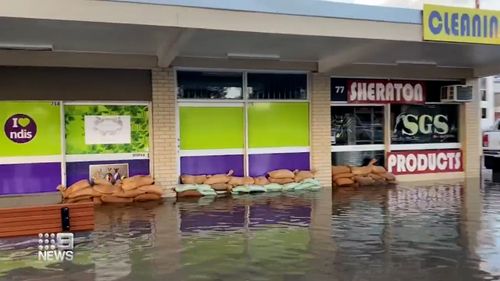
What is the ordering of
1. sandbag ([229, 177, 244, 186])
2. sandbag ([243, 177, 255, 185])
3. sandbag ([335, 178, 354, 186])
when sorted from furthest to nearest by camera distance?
sandbag ([335, 178, 354, 186]) → sandbag ([243, 177, 255, 185]) → sandbag ([229, 177, 244, 186])

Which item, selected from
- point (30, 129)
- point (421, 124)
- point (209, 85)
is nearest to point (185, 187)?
point (209, 85)

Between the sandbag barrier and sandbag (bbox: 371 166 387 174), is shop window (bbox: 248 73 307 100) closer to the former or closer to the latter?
the sandbag barrier

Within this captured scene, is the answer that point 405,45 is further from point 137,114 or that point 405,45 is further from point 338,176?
point 137,114

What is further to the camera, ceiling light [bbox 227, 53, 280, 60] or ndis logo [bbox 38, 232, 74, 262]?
ceiling light [bbox 227, 53, 280, 60]

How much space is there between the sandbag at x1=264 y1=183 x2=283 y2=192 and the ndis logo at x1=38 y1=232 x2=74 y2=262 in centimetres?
567

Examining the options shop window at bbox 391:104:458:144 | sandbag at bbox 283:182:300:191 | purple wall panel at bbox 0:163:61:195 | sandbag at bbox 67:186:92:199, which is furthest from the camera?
shop window at bbox 391:104:458:144

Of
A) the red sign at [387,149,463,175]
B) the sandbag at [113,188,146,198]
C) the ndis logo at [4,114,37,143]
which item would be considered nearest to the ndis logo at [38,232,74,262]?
the sandbag at [113,188,146,198]

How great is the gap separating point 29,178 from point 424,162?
940 cm

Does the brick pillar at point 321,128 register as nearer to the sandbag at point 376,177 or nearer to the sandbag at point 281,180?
the sandbag at point 281,180

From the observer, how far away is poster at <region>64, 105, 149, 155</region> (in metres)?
10.6

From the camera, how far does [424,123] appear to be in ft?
45.4

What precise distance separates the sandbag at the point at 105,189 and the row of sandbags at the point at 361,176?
17.0 ft

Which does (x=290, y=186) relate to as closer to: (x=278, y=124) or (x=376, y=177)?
(x=278, y=124)

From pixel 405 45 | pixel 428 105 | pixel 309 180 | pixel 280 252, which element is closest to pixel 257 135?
pixel 309 180
